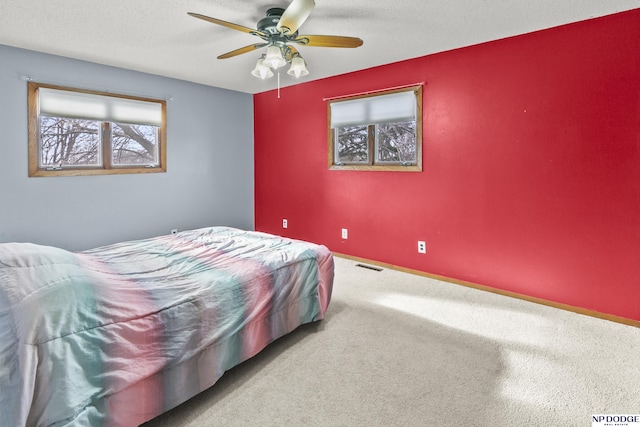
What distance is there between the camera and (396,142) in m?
3.94

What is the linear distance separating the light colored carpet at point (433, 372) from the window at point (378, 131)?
1709 mm

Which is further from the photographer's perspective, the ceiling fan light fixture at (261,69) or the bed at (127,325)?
the ceiling fan light fixture at (261,69)

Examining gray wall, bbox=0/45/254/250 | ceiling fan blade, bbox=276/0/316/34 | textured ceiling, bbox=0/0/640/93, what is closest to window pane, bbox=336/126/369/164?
textured ceiling, bbox=0/0/640/93

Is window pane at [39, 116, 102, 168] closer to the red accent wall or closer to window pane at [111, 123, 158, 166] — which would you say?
window pane at [111, 123, 158, 166]

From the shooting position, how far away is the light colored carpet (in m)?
1.65

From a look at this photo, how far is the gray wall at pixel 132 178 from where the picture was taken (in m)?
3.26

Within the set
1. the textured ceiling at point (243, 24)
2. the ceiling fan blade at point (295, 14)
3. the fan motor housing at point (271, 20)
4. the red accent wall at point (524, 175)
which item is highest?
the textured ceiling at point (243, 24)

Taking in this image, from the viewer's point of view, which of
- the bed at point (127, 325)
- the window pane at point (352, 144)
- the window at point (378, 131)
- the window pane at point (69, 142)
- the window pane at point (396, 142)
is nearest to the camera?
the bed at point (127, 325)

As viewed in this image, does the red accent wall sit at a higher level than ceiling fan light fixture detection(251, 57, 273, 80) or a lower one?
lower

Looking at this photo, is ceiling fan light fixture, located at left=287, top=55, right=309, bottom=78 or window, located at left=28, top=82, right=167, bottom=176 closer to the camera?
ceiling fan light fixture, located at left=287, top=55, right=309, bottom=78

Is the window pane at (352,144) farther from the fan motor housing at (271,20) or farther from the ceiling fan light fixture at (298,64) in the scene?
the fan motor housing at (271,20)

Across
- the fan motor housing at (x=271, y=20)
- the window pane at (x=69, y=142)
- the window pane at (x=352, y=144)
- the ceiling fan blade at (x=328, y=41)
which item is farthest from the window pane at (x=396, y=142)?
the window pane at (x=69, y=142)

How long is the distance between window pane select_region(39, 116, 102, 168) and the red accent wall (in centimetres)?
249

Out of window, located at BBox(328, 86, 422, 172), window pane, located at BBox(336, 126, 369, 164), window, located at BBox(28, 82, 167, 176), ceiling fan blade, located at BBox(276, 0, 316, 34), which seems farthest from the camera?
window pane, located at BBox(336, 126, 369, 164)
